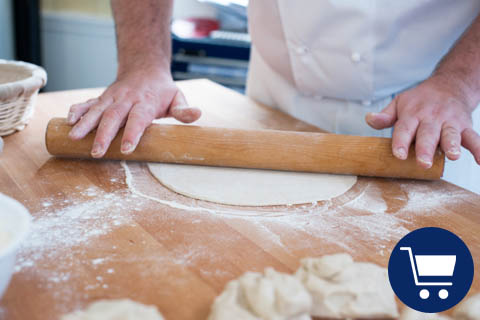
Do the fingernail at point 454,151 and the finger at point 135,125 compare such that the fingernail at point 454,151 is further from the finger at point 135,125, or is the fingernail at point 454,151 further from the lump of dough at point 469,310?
the finger at point 135,125

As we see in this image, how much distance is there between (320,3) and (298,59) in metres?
0.21

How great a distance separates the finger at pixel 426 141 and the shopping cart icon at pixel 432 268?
374 mm

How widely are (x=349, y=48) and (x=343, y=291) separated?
102 centimetres

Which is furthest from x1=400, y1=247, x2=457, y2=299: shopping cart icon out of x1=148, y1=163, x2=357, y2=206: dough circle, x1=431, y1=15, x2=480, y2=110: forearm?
x1=431, y1=15, x2=480, y2=110: forearm

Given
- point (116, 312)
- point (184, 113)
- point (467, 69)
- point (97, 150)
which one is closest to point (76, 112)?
point (97, 150)

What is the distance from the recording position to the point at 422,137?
1271mm

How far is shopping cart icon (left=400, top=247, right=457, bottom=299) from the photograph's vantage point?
85 centimetres

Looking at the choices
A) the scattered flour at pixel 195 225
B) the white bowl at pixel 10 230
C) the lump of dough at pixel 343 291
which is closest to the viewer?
the white bowl at pixel 10 230

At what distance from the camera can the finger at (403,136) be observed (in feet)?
4.13

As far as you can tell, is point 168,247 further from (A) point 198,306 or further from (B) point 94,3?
(B) point 94,3

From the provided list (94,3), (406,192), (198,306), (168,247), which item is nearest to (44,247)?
(168,247)

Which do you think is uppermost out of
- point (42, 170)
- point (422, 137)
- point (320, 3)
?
point (320, 3)

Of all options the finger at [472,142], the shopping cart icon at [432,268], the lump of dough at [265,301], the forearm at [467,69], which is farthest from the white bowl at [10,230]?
the forearm at [467,69]

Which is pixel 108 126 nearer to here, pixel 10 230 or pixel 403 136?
pixel 10 230
